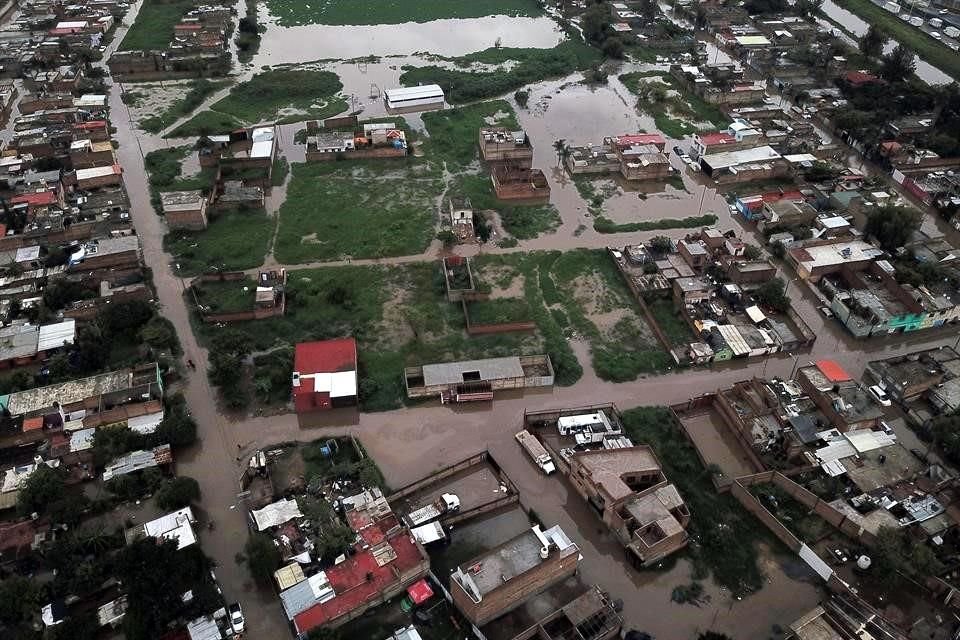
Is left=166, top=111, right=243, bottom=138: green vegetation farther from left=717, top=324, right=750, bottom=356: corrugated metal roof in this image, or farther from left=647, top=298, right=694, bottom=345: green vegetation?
left=717, top=324, right=750, bottom=356: corrugated metal roof

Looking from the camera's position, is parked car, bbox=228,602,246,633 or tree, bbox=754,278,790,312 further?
tree, bbox=754,278,790,312

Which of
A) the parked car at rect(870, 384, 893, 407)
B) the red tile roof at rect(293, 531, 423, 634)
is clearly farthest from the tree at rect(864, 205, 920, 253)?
the red tile roof at rect(293, 531, 423, 634)

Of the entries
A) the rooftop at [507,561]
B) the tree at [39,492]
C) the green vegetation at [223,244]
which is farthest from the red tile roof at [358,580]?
the green vegetation at [223,244]

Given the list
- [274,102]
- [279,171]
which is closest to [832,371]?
[279,171]

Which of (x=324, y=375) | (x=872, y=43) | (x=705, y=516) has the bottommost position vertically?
(x=705, y=516)

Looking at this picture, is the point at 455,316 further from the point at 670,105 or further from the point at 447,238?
the point at 670,105

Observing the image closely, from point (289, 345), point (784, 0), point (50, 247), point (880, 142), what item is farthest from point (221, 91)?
point (784, 0)

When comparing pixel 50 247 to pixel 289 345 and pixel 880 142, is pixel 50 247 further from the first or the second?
pixel 880 142
